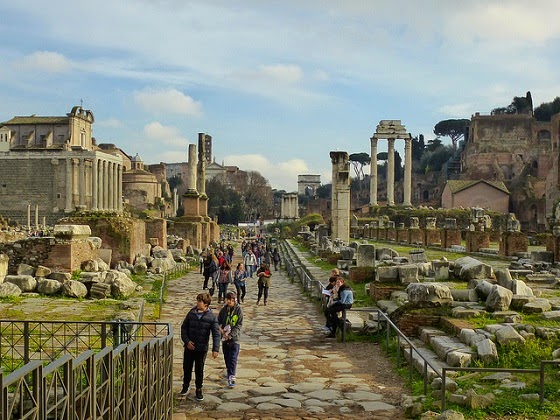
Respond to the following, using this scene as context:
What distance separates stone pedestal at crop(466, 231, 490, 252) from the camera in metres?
26.1

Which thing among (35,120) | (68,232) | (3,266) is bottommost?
(3,266)

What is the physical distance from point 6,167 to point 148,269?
1786 inches

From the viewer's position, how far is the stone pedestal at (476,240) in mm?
26078

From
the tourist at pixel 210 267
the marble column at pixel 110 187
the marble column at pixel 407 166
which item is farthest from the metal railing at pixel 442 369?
the marble column at pixel 110 187

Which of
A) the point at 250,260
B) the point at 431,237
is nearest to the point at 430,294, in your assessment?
the point at 250,260

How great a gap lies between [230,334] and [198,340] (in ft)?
2.24

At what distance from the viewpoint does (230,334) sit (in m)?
8.12

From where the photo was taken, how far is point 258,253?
29.1 metres

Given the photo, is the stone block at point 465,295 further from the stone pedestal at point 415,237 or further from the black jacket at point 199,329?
the stone pedestal at point 415,237

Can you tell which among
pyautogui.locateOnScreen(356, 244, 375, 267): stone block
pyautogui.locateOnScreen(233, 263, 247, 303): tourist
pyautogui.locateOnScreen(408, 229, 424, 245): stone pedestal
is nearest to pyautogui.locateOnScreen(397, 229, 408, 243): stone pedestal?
pyautogui.locateOnScreen(408, 229, 424, 245): stone pedestal

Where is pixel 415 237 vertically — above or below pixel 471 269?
below

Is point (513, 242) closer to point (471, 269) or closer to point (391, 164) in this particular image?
point (471, 269)

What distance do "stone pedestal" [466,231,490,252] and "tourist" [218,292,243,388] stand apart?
19362mm

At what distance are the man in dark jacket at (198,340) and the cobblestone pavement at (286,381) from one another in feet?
0.70
